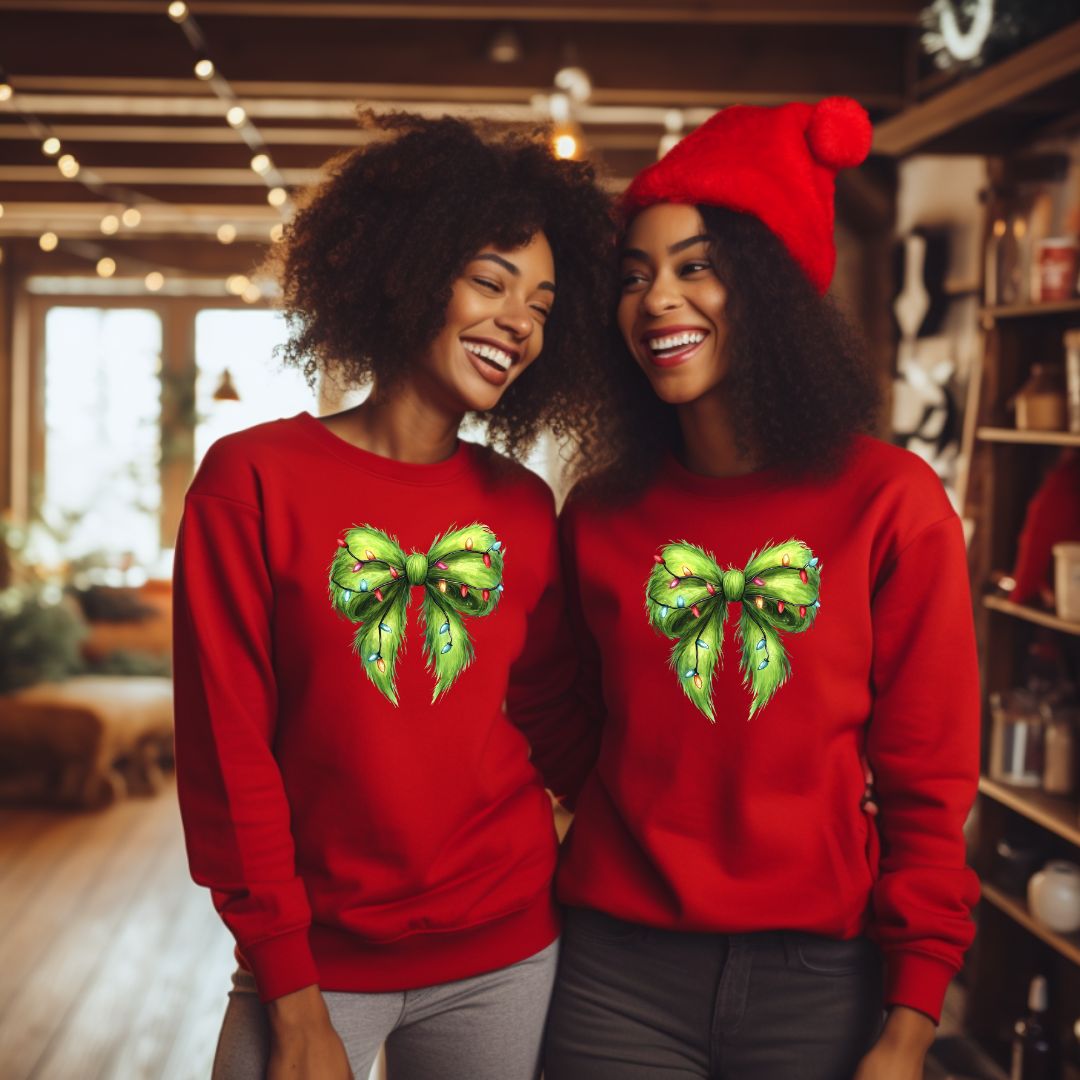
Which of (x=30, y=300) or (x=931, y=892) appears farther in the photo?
(x=30, y=300)

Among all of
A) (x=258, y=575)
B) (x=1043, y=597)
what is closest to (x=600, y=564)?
(x=258, y=575)

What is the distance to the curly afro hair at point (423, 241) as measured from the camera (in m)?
1.58

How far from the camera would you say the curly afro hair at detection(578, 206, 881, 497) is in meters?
1.53

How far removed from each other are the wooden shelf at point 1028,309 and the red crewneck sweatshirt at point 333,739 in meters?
1.87

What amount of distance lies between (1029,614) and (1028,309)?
28.1 inches

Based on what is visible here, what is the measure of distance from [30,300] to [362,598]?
945 centimetres

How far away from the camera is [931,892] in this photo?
1399mm

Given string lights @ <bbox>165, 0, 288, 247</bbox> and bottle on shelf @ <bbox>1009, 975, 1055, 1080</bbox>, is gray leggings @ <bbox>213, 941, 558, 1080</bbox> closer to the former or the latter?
bottle on shelf @ <bbox>1009, 975, 1055, 1080</bbox>

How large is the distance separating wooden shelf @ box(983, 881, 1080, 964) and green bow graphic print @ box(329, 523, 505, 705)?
184 centimetres

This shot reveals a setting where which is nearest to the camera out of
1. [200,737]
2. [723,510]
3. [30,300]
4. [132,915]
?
[200,737]

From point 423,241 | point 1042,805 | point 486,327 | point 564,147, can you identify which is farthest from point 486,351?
point 1042,805

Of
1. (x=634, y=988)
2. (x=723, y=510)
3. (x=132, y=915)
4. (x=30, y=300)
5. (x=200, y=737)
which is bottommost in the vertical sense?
(x=132, y=915)

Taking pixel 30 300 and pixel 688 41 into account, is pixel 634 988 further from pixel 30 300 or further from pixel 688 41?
pixel 30 300

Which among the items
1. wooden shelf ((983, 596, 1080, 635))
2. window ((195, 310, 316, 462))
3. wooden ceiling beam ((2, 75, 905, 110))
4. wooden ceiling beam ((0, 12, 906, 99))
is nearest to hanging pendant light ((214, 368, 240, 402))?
window ((195, 310, 316, 462))
